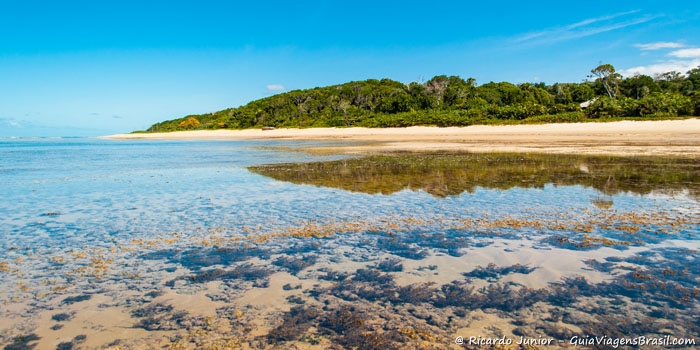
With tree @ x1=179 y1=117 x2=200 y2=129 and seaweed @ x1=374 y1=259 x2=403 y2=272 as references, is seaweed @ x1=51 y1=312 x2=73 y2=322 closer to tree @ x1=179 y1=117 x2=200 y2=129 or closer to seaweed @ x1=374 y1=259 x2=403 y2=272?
seaweed @ x1=374 y1=259 x2=403 y2=272

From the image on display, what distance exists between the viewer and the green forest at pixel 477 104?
48172 mm

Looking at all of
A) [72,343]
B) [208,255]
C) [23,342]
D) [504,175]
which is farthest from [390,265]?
[504,175]

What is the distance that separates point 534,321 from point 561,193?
747cm

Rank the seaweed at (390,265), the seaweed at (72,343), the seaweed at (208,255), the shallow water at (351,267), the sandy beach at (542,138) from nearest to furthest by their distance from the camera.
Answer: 1. the seaweed at (72,343)
2. the shallow water at (351,267)
3. the seaweed at (390,265)
4. the seaweed at (208,255)
5. the sandy beach at (542,138)

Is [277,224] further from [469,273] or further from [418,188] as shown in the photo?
[418,188]

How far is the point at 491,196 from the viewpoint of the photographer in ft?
34.2

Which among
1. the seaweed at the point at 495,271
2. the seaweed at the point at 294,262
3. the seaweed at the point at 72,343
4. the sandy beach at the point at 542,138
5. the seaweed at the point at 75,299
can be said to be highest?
the sandy beach at the point at 542,138

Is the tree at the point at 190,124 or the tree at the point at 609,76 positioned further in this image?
the tree at the point at 190,124

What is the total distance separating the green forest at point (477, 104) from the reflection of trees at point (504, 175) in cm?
3383

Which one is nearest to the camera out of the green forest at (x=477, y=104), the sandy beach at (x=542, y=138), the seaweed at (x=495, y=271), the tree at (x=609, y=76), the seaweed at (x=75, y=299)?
the seaweed at (x=75, y=299)

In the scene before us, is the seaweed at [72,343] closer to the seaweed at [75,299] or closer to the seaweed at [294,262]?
the seaweed at [75,299]

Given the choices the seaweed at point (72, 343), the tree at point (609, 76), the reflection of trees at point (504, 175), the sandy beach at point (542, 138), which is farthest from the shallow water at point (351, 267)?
the tree at point (609, 76)

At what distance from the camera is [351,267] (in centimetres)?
558

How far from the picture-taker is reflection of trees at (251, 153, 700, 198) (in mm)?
11664
